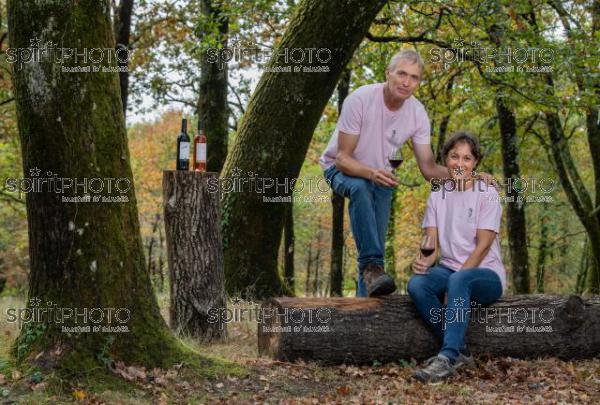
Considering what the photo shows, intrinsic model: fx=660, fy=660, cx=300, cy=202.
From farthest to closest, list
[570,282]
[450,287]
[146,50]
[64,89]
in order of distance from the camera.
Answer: [570,282] → [146,50] → [450,287] → [64,89]

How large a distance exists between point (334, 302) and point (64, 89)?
2869 millimetres

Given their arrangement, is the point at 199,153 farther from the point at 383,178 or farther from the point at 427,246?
the point at 427,246

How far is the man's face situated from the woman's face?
2.21 feet

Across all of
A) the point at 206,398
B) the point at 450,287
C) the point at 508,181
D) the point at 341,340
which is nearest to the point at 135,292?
the point at 206,398

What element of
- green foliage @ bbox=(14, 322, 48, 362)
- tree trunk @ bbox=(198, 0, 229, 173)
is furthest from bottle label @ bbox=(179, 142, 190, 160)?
tree trunk @ bbox=(198, 0, 229, 173)

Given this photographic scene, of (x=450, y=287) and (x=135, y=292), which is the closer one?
(x=135, y=292)

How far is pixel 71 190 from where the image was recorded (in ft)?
14.6

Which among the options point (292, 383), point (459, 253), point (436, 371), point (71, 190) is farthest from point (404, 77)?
point (71, 190)

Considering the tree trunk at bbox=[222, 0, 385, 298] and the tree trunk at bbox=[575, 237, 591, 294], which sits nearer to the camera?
the tree trunk at bbox=[222, 0, 385, 298]

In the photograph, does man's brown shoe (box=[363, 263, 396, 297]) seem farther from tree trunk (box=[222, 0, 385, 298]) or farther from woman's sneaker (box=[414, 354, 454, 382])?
tree trunk (box=[222, 0, 385, 298])

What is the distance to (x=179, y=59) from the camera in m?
16.7

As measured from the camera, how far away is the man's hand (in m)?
5.62

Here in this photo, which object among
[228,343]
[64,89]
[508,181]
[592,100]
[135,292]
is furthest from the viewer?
[508,181]

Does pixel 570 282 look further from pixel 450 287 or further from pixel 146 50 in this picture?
pixel 450 287
